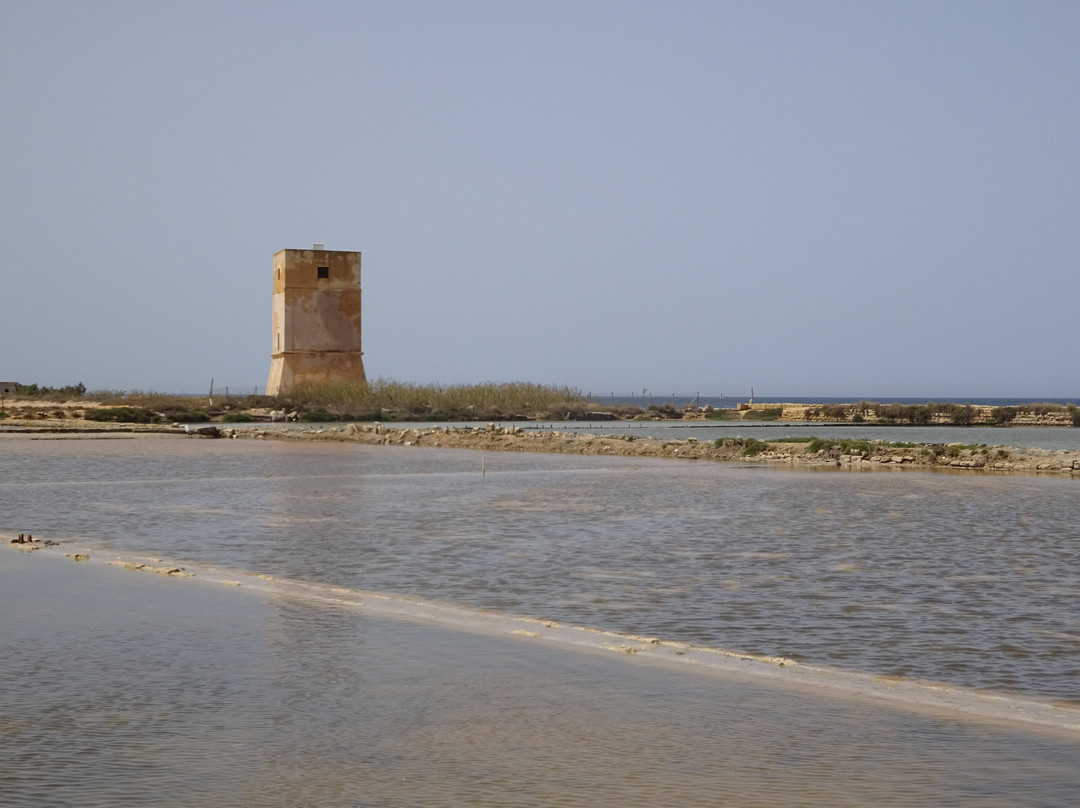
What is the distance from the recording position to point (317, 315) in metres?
47.4

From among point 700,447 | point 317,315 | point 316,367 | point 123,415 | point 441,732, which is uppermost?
point 317,315

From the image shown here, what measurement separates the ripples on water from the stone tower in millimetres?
26166

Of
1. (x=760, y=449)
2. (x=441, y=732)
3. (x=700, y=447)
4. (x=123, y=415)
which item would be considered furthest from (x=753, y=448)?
(x=123, y=415)

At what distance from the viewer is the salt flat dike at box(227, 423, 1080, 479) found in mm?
22180

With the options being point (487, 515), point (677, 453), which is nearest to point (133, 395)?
point (677, 453)

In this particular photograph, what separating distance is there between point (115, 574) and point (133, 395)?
43789 millimetres

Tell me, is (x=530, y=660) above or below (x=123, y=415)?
below

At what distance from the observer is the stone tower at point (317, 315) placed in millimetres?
47031

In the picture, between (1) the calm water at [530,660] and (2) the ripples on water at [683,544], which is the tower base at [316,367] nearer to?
(2) the ripples on water at [683,544]

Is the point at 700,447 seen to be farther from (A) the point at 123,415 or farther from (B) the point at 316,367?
(B) the point at 316,367

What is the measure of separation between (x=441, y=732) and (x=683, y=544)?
6.46 metres

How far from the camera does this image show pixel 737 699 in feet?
17.5

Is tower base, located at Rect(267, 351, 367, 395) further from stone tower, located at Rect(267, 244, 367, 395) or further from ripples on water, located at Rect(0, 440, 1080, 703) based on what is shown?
ripples on water, located at Rect(0, 440, 1080, 703)

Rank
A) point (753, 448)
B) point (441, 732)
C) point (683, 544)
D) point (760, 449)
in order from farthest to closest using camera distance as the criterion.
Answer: point (753, 448)
point (760, 449)
point (683, 544)
point (441, 732)
